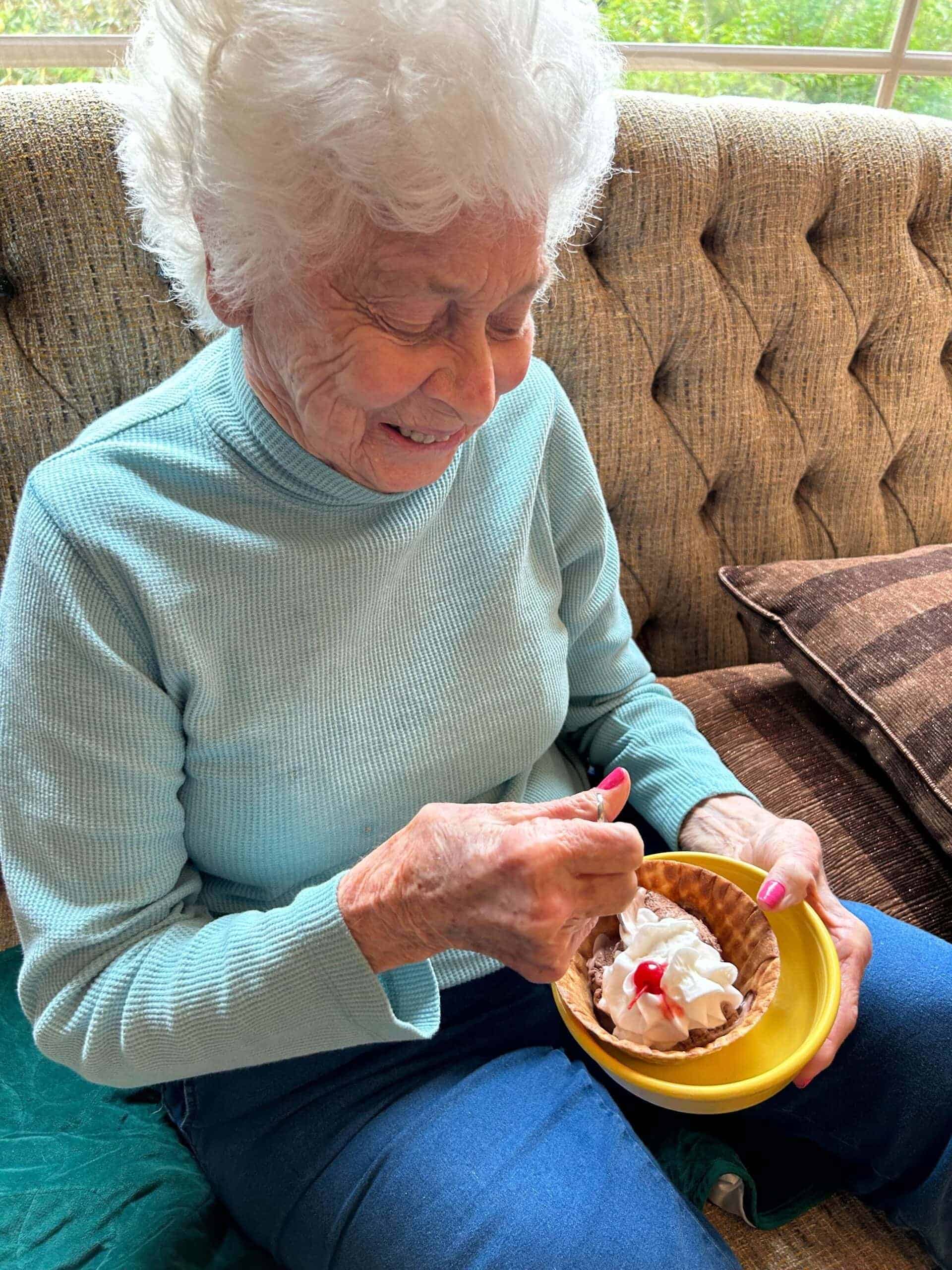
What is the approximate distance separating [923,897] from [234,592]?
909mm

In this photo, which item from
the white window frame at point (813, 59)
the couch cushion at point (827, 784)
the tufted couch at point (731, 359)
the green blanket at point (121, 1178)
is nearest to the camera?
the green blanket at point (121, 1178)

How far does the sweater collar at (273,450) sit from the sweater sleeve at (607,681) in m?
0.28

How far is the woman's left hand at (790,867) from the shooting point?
993mm

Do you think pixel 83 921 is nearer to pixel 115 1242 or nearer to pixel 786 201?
pixel 115 1242

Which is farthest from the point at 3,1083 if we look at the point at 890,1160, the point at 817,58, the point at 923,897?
the point at 817,58

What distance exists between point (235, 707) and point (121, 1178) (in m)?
0.50

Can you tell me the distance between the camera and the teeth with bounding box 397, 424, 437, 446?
923mm

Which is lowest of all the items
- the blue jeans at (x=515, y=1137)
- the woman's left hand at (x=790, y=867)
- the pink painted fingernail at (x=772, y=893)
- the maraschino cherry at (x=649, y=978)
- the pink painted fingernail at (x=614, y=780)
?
the blue jeans at (x=515, y=1137)

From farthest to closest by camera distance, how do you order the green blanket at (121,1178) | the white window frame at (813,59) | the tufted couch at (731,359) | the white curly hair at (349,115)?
the white window frame at (813,59), the tufted couch at (731,359), the green blanket at (121,1178), the white curly hair at (349,115)

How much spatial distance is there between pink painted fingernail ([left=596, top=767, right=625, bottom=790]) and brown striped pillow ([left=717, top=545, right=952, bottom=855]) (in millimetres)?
614

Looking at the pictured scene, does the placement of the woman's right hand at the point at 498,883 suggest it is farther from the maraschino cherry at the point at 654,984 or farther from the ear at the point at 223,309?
the ear at the point at 223,309

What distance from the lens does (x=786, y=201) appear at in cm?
152

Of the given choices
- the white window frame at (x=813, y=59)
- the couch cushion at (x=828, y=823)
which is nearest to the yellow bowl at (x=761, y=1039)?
the couch cushion at (x=828, y=823)

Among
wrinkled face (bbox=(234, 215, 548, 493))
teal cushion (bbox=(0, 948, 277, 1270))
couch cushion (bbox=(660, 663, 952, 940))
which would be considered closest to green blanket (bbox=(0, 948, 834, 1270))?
teal cushion (bbox=(0, 948, 277, 1270))
